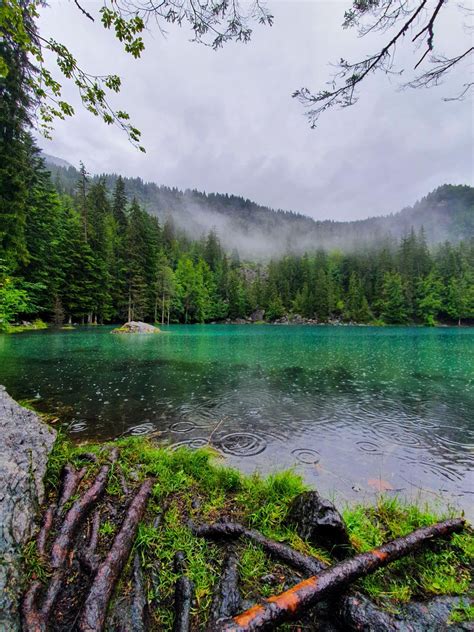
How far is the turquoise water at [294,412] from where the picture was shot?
4980 mm

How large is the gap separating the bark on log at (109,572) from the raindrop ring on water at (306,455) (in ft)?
11.3

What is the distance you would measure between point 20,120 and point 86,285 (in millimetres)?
25673

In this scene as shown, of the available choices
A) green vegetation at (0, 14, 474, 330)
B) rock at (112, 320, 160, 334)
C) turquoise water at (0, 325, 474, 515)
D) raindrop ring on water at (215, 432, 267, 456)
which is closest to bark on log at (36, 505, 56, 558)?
turquoise water at (0, 325, 474, 515)

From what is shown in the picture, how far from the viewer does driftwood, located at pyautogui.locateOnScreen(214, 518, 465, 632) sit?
1562 millimetres

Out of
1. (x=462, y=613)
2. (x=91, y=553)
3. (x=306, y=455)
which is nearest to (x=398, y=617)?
(x=462, y=613)

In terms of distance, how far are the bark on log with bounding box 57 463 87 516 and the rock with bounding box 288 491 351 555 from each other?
2.34m

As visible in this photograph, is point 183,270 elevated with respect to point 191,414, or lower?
elevated

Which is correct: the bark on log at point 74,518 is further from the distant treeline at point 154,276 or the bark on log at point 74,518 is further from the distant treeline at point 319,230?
the distant treeline at point 319,230

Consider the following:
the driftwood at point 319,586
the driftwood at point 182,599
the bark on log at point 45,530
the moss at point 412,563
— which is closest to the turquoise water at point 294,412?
the moss at point 412,563

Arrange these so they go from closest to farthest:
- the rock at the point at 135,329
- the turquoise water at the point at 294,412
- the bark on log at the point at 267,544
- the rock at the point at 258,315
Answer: the bark on log at the point at 267,544, the turquoise water at the point at 294,412, the rock at the point at 135,329, the rock at the point at 258,315

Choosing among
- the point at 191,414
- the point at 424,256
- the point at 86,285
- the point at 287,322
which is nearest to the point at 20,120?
the point at 191,414

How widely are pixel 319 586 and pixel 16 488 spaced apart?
8.63 ft

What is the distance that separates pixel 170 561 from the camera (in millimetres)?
2348

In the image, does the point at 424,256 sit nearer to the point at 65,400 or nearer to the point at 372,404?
the point at 372,404
